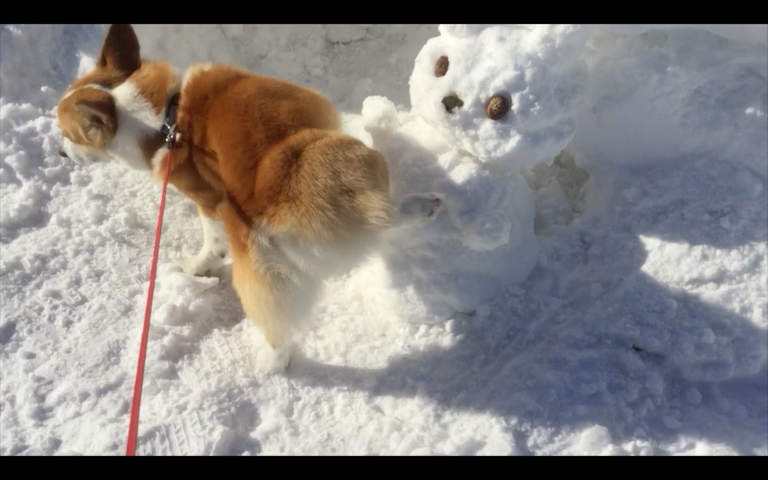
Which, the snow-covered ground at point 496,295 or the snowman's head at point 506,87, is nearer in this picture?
the snowman's head at point 506,87

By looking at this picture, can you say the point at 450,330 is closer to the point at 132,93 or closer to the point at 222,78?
the point at 222,78

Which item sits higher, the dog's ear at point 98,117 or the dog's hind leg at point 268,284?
the dog's ear at point 98,117

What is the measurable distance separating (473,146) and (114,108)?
154cm

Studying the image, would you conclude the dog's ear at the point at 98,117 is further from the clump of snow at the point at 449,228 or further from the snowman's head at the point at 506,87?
the snowman's head at the point at 506,87

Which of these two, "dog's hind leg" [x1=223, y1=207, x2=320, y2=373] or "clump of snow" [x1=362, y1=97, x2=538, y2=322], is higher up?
"clump of snow" [x1=362, y1=97, x2=538, y2=322]

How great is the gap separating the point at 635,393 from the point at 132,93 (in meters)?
2.50

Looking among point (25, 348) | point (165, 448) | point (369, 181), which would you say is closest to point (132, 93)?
point (369, 181)

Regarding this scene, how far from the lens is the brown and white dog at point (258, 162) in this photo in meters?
1.99

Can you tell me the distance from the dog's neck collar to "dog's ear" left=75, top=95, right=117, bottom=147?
23 centimetres

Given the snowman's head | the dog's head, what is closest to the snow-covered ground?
the snowman's head

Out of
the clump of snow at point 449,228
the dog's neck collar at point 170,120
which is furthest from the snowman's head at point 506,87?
the dog's neck collar at point 170,120

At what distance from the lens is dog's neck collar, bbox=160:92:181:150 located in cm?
221

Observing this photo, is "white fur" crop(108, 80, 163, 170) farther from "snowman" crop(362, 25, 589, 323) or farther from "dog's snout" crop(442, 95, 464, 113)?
"dog's snout" crop(442, 95, 464, 113)

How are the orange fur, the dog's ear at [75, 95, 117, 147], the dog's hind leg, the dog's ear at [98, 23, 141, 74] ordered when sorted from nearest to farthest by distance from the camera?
the orange fur → the dog's hind leg → the dog's ear at [75, 95, 117, 147] → the dog's ear at [98, 23, 141, 74]
